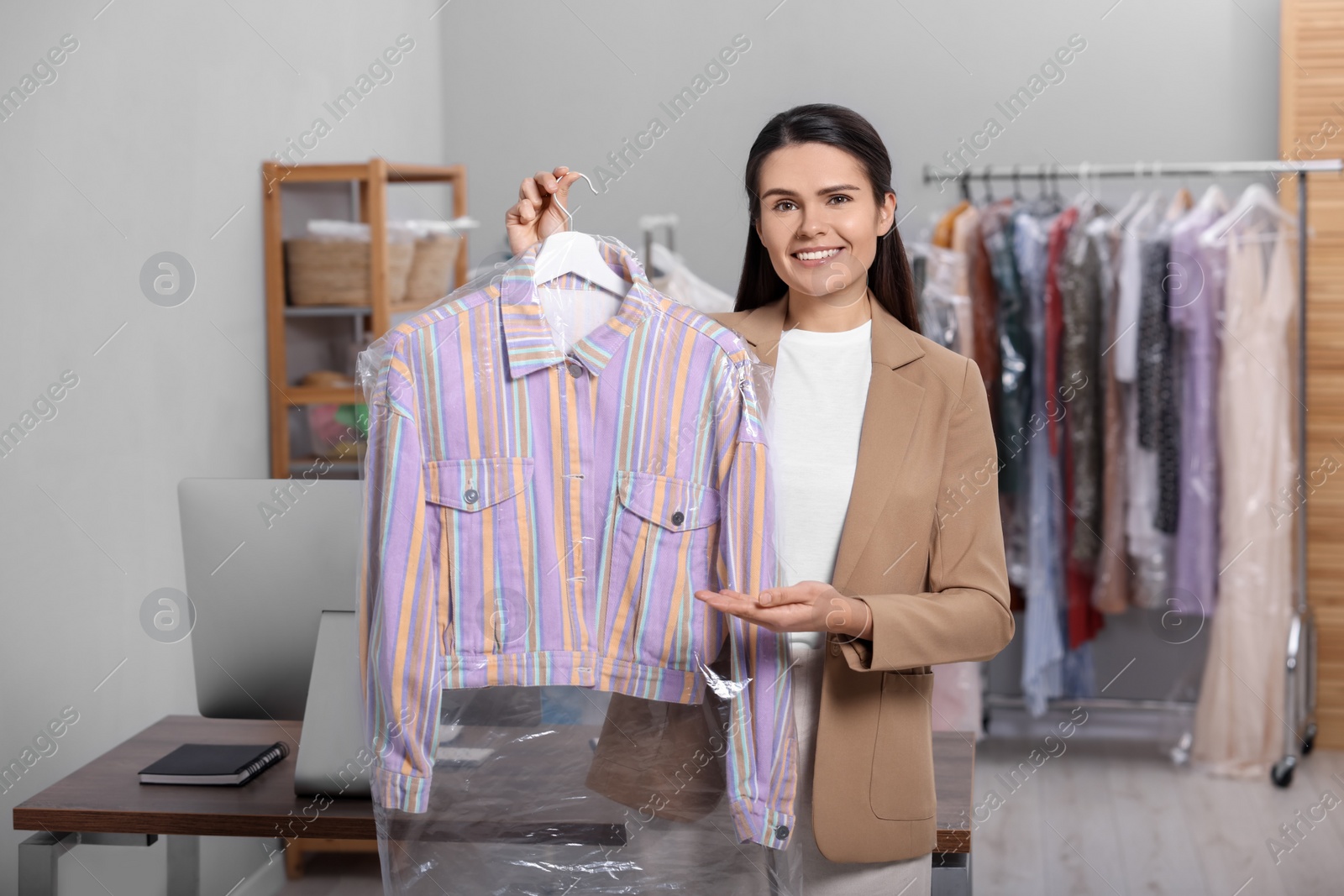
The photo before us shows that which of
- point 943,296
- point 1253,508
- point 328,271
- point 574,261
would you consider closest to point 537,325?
point 574,261

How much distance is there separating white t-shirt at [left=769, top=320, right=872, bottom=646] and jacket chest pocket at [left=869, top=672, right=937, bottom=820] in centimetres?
11

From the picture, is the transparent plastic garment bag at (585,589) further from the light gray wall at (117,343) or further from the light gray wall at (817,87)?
the light gray wall at (817,87)

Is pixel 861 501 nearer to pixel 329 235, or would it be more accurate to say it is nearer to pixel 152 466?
pixel 152 466

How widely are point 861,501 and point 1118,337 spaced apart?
2.02m

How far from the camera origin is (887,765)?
1.34m

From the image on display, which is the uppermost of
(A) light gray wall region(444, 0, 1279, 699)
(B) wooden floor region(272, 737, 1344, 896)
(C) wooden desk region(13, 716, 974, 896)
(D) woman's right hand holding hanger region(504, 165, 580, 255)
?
(A) light gray wall region(444, 0, 1279, 699)

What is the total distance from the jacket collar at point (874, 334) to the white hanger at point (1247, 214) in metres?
1.97

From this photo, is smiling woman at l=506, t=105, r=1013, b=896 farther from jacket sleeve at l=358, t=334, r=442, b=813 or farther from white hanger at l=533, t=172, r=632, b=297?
jacket sleeve at l=358, t=334, r=442, b=813

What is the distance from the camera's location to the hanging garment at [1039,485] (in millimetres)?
3137

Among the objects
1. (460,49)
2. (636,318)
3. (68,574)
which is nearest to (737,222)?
(460,49)

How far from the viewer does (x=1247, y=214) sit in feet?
10.1

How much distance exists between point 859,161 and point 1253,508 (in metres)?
2.18

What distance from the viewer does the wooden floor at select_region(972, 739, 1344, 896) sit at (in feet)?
8.63

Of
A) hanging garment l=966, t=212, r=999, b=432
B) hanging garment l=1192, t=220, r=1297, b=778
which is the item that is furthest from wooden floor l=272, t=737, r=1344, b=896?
hanging garment l=966, t=212, r=999, b=432
